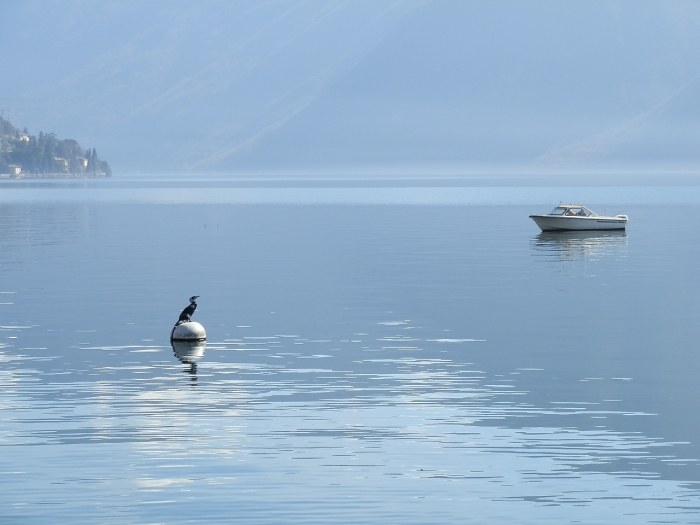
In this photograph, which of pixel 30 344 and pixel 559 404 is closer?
pixel 559 404

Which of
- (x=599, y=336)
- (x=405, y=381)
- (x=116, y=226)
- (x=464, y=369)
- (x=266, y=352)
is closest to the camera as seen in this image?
(x=405, y=381)

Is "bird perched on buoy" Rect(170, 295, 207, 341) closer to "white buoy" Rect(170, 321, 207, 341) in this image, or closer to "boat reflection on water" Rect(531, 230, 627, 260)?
"white buoy" Rect(170, 321, 207, 341)

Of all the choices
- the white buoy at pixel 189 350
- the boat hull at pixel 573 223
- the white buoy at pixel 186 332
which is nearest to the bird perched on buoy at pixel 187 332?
the white buoy at pixel 186 332

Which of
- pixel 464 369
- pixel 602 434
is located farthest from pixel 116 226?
pixel 602 434

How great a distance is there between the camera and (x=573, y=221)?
113062 mm

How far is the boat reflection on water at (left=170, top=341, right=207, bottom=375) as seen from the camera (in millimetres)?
41062

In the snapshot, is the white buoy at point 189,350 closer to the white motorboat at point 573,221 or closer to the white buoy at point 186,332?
the white buoy at point 186,332

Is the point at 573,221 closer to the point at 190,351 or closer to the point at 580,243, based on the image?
the point at 580,243

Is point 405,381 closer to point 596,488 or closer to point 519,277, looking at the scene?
point 596,488

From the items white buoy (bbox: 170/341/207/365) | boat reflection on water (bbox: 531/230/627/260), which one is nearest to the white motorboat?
boat reflection on water (bbox: 531/230/627/260)

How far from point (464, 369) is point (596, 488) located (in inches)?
557

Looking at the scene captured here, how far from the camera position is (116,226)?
13288cm

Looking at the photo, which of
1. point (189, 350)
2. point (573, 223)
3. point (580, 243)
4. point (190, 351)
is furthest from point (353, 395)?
point (573, 223)

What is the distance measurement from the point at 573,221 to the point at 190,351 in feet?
242
